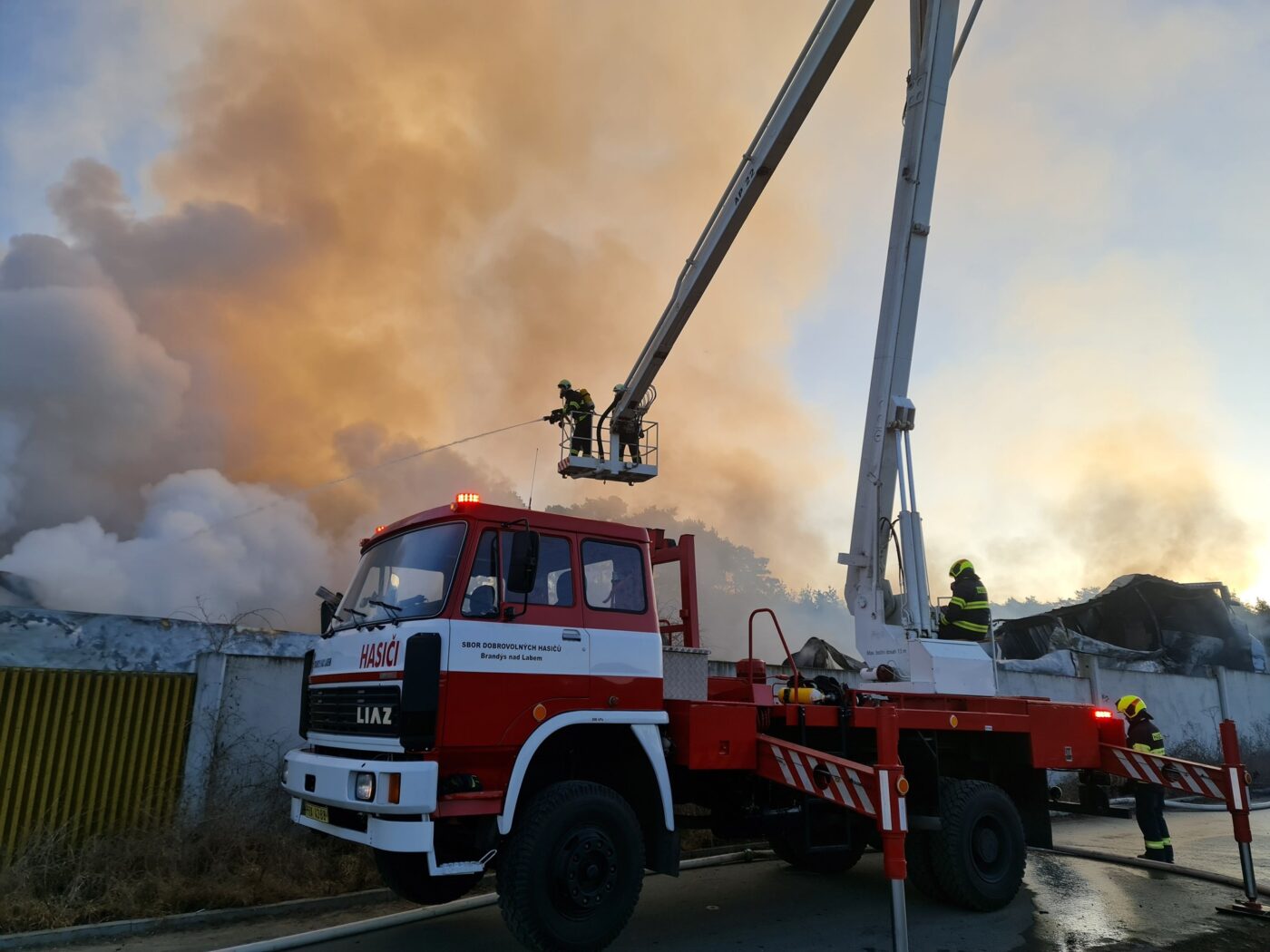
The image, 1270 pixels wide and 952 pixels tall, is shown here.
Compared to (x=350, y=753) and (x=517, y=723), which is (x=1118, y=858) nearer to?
(x=517, y=723)

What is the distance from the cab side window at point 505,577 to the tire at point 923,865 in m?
3.46

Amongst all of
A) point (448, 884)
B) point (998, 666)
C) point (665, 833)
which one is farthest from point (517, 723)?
point (998, 666)

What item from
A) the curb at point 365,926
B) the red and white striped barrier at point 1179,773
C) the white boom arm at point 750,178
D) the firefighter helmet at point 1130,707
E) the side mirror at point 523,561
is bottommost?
the curb at point 365,926

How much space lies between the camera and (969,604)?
7.61 metres

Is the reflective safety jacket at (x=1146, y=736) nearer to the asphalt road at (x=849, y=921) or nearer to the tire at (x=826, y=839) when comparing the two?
the asphalt road at (x=849, y=921)

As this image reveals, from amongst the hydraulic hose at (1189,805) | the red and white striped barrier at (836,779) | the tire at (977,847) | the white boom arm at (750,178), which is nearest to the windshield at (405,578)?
the red and white striped barrier at (836,779)

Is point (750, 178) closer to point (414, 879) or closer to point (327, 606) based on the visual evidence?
point (327, 606)

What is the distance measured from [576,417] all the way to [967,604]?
635 centimetres

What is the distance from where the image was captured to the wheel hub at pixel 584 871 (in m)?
4.79

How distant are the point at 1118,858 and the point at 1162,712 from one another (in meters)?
8.31

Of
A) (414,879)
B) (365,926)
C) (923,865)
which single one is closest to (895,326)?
(923,865)

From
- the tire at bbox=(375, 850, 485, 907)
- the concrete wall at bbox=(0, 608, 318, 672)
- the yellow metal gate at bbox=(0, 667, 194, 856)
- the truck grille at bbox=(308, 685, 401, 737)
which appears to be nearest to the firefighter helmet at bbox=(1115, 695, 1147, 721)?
the tire at bbox=(375, 850, 485, 907)

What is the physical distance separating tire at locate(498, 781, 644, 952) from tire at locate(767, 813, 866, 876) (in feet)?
5.50

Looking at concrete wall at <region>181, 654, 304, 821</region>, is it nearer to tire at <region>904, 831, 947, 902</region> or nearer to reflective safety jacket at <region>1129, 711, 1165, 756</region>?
tire at <region>904, 831, 947, 902</region>
